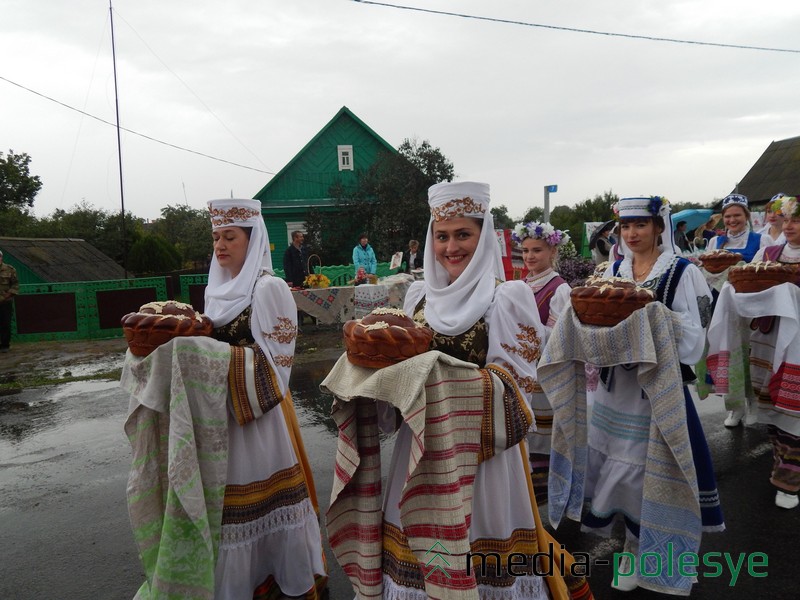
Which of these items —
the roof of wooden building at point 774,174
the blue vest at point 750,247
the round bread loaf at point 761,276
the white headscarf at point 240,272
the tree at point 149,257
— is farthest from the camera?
the tree at point 149,257

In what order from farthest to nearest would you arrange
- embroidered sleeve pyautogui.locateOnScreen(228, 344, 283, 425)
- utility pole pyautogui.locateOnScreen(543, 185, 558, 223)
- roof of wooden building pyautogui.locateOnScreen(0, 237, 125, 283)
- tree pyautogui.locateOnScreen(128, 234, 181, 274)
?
tree pyautogui.locateOnScreen(128, 234, 181, 274) → roof of wooden building pyautogui.locateOnScreen(0, 237, 125, 283) → utility pole pyautogui.locateOnScreen(543, 185, 558, 223) → embroidered sleeve pyautogui.locateOnScreen(228, 344, 283, 425)

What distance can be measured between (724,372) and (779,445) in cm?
62

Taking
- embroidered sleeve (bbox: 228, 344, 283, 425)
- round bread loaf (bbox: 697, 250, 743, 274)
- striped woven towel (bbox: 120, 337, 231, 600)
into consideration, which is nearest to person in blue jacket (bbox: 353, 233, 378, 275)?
round bread loaf (bbox: 697, 250, 743, 274)

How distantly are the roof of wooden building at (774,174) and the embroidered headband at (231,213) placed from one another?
21.8 metres

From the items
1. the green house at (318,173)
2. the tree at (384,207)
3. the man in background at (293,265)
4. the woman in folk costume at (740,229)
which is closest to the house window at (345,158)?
the green house at (318,173)

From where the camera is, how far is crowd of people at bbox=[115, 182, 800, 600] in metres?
1.85

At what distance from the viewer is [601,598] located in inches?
113

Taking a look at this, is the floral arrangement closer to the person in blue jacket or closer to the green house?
the person in blue jacket

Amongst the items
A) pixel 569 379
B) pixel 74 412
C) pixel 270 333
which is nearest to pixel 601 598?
pixel 569 379

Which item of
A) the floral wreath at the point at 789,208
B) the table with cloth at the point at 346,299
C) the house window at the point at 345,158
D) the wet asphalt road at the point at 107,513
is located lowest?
the wet asphalt road at the point at 107,513

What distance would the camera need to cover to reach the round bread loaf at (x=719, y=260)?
5.32 m

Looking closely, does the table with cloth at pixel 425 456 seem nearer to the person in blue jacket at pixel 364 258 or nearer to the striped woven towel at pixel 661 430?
the striped woven towel at pixel 661 430

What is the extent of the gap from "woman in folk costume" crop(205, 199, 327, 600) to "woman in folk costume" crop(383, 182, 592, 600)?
0.79 meters

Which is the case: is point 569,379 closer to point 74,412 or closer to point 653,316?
point 653,316
